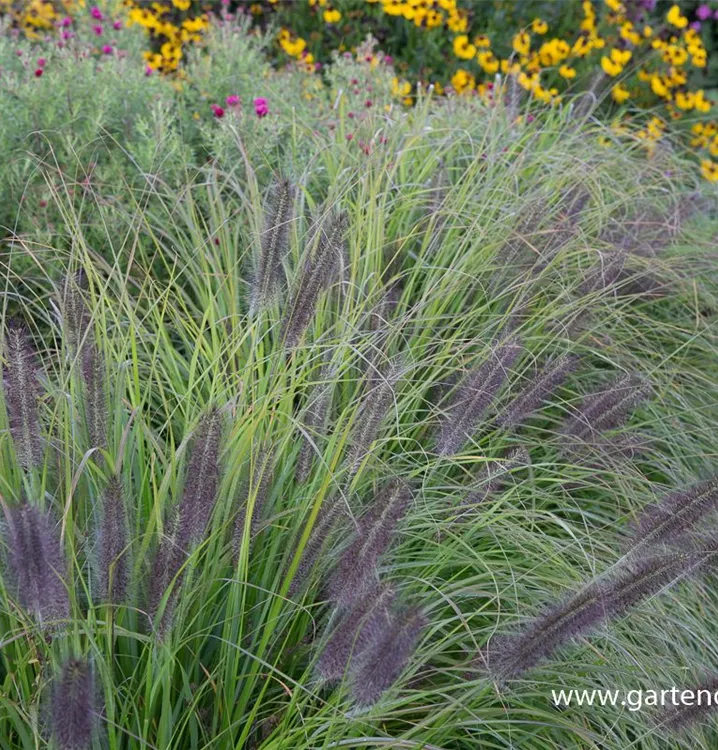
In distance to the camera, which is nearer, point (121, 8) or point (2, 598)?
point (2, 598)

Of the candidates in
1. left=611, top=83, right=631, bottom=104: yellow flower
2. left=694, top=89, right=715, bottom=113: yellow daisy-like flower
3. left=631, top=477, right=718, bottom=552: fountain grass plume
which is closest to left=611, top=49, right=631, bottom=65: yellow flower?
left=611, top=83, right=631, bottom=104: yellow flower

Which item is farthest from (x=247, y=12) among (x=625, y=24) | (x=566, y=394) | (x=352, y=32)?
(x=566, y=394)

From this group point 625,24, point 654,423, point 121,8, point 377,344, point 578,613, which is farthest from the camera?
point 625,24

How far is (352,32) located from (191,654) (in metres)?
5.07

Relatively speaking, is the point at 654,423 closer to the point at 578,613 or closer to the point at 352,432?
the point at 352,432

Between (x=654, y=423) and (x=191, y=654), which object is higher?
(x=654, y=423)

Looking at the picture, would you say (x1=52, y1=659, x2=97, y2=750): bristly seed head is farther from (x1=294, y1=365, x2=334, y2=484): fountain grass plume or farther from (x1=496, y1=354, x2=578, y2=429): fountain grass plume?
(x1=496, y1=354, x2=578, y2=429): fountain grass plume

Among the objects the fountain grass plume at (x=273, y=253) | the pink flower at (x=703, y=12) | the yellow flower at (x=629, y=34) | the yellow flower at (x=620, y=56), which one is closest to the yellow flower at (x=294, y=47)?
the yellow flower at (x=620, y=56)

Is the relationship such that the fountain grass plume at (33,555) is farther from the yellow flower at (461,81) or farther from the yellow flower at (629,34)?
the yellow flower at (629,34)

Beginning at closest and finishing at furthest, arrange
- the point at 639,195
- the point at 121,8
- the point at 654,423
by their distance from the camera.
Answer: the point at 654,423 → the point at 639,195 → the point at 121,8

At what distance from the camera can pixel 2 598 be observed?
2.00 meters

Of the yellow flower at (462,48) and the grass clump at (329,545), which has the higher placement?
the yellow flower at (462,48)

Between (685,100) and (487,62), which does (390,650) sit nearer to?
(487,62)

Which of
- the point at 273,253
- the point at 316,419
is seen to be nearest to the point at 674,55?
the point at 273,253
